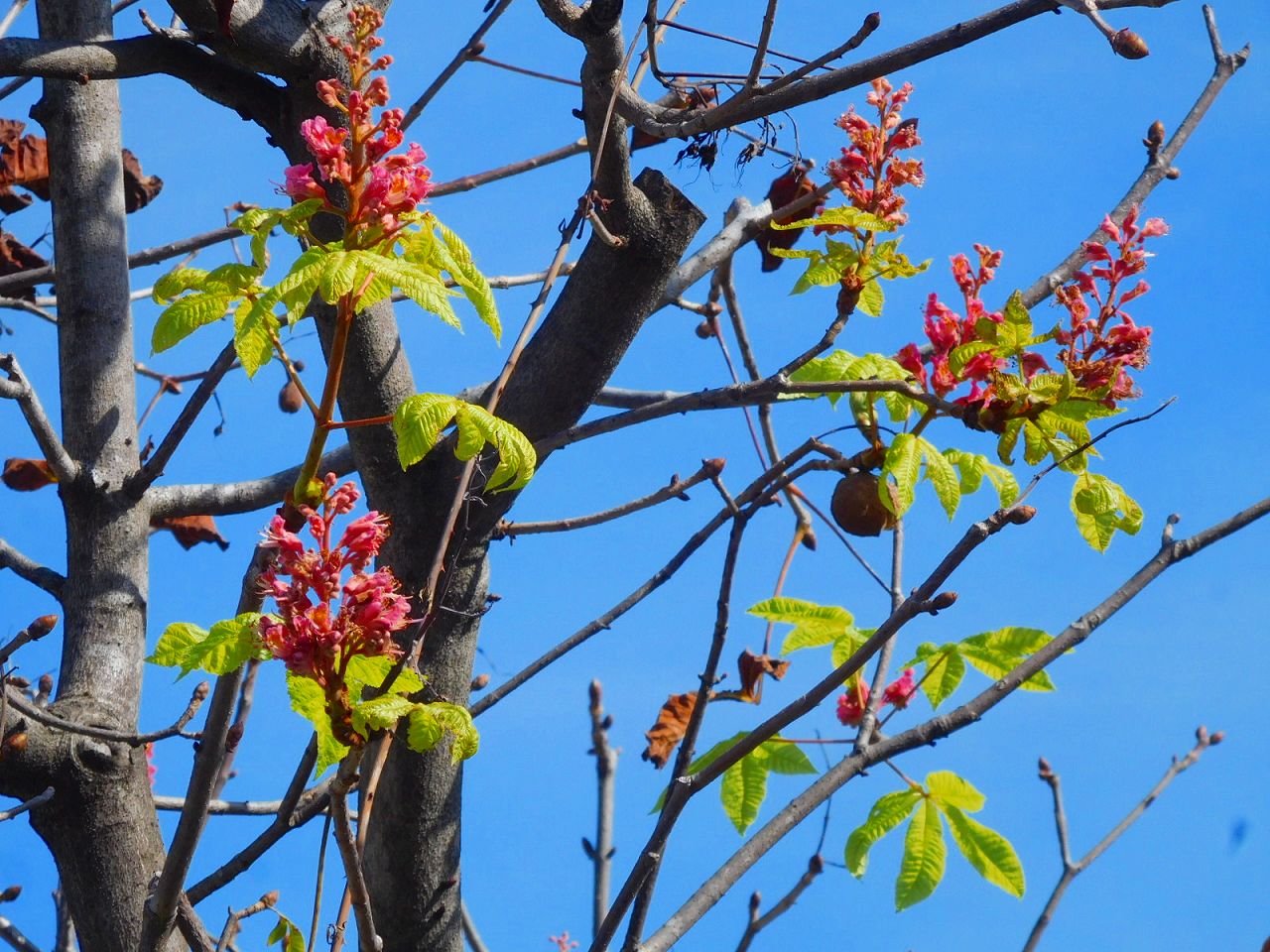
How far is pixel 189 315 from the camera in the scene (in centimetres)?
160

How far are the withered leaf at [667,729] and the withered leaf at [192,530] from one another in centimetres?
126

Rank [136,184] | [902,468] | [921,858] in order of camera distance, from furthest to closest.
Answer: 1. [136,184]
2. [921,858]
3. [902,468]

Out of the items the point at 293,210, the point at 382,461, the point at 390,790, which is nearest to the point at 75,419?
the point at 382,461

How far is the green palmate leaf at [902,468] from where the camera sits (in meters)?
2.06

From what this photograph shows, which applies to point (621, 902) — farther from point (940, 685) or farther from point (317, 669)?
point (940, 685)

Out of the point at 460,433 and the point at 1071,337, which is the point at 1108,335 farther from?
the point at 460,433

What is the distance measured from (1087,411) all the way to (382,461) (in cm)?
132

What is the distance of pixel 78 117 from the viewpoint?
9.64ft

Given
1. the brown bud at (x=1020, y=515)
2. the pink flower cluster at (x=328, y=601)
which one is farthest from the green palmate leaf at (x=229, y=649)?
the brown bud at (x=1020, y=515)

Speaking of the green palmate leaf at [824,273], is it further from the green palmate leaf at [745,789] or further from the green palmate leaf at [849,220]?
the green palmate leaf at [745,789]

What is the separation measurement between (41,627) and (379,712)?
3.12ft

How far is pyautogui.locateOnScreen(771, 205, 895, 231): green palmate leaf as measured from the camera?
204cm

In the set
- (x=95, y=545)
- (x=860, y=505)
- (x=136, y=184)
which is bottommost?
(x=860, y=505)

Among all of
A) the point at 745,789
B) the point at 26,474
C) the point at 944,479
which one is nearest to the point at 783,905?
the point at 745,789
